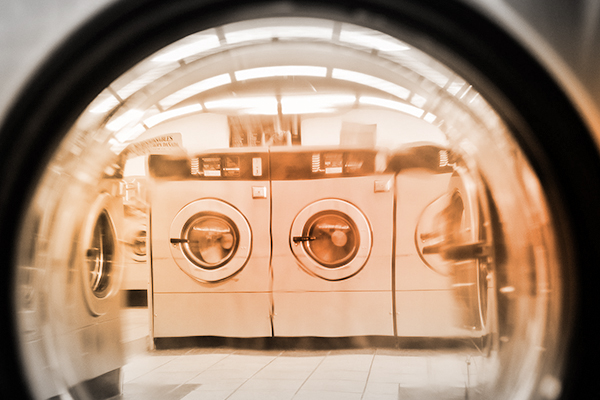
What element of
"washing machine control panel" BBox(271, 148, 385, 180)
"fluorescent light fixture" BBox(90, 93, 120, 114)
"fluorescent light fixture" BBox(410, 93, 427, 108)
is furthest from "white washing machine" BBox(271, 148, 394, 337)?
"fluorescent light fixture" BBox(90, 93, 120, 114)

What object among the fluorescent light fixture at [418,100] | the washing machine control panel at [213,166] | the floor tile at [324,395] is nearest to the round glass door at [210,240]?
the washing machine control panel at [213,166]

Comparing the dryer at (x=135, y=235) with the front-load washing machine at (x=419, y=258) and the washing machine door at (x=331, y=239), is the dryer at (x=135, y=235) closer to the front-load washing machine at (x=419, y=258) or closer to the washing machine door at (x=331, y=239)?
the washing machine door at (x=331, y=239)

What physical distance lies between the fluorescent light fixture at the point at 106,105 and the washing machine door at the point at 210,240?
451 millimetres

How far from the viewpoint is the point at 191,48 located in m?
0.72

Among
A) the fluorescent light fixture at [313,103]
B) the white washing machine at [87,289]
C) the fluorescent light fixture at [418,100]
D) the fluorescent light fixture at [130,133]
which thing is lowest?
the white washing machine at [87,289]

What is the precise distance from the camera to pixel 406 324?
45.6 inches

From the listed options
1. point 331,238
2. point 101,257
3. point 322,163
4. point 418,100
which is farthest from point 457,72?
point 101,257

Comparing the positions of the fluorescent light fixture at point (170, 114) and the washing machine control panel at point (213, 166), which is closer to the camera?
the fluorescent light fixture at point (170, 114)

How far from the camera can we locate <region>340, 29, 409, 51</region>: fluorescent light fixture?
67 centimetres

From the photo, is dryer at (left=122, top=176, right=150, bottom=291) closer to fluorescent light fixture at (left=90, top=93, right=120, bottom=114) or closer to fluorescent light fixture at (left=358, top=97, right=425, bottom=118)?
fluorescent light fixture at (left=90, top=93, right=120, bottom=114)

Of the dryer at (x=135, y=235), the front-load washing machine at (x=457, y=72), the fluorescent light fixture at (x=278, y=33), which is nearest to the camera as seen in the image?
the front-load washing machine at (x=457, y=72)

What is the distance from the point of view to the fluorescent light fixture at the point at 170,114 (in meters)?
0.97

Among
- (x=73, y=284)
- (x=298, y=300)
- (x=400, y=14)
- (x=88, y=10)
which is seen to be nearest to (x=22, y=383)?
(x=73, y=284)

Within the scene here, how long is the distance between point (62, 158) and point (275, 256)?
69 cm
